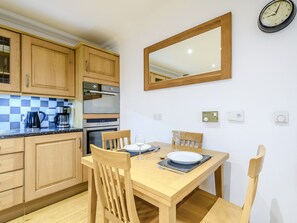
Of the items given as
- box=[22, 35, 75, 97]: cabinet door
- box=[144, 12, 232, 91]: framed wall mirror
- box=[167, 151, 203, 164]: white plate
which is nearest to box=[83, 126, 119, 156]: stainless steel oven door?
box=[22, 35, 75, 97]: cabinet door

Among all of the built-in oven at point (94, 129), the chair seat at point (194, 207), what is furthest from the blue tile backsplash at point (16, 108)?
the chair seat at point (194, 207)

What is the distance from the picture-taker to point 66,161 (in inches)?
76.3

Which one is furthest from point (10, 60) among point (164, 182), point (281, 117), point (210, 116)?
point (281, 117)

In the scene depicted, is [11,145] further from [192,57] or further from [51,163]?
[192,57]

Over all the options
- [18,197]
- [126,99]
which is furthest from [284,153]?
[18,197]

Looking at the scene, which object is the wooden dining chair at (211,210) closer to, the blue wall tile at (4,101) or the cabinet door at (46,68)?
the cabinet door at (46,68)

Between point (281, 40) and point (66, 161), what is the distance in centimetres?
251

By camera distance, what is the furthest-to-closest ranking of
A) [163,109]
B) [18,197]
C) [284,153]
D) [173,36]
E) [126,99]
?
[126,99] < [163,109] < [173,36] < [18,197] < [284,153]

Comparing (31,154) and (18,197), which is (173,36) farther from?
(18,197)

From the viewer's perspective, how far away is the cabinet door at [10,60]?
1.69 metres

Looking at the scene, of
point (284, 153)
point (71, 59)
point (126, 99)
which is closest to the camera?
point (284, 153)

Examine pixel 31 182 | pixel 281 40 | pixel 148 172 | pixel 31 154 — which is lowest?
pixel 31 182

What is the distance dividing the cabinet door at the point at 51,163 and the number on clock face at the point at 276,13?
2.32 metres

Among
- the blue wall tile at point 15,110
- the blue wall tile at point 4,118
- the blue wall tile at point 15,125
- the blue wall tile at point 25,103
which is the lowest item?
the blue wall tile at point 15,125
